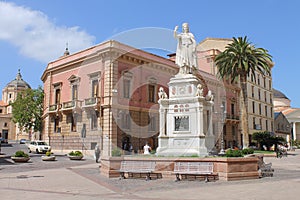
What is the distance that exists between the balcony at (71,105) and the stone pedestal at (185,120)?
18.6 m

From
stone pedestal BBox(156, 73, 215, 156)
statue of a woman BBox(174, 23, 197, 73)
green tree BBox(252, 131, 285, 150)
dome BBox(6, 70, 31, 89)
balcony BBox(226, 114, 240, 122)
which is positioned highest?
dome BBox(6, 70, 31, 89)

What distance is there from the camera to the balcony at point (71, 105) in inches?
1313

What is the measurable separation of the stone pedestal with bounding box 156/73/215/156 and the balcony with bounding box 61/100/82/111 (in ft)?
61.1

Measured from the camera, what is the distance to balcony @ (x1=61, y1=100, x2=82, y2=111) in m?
33.3

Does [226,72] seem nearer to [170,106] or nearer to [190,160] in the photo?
[170,106]

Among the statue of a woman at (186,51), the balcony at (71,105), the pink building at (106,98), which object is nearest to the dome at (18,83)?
the pink building at (106,98)

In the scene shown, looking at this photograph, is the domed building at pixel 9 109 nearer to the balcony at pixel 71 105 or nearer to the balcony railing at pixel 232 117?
the balcony at pixel 71 105

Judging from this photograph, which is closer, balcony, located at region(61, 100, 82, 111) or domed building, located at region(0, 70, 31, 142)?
balcony, located at region(61, 100, 82, 111)

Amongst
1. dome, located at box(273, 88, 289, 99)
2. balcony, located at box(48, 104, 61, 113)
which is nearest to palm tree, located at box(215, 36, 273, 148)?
balcony, located at box(48, 104, 61, 113)

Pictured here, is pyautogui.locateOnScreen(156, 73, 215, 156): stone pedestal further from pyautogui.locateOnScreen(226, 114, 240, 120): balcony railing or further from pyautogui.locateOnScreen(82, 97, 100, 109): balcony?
pyautogui.locateOnScreen(226, 114, 240, 120): balcony railing

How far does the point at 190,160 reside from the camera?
1222cm

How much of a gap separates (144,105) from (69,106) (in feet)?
26.4

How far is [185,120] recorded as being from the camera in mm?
15836

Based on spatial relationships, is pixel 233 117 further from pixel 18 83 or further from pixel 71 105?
pixel 18 83
